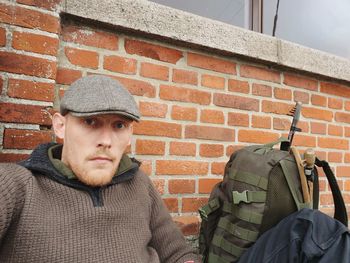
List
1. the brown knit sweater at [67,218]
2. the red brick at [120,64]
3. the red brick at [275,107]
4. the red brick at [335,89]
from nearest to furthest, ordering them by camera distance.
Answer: the brown knit sweater at [67,218] → the red brick at [120,64] → the red brick at [275,107] → the red brick at [335,89]

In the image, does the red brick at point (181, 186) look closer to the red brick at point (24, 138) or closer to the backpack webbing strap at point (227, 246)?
the backpack webbing strap at point (227, 246)

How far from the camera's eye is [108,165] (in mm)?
1230

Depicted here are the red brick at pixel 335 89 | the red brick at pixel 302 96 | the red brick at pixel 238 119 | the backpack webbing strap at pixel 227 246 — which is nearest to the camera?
the backpack webbing strap at pixel 227 246

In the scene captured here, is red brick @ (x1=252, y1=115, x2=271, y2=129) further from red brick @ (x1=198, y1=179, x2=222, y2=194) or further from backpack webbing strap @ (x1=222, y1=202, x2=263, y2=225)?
backpack webbing strap @ (x1=222, y1=202, x2=263, y2=225)

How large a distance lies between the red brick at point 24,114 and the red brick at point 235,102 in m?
0.94

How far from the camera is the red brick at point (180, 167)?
1748 millimetres

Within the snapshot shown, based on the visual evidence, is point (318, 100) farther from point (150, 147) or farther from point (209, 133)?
point (150, 147)

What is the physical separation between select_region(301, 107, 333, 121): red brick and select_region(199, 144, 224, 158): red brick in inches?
27.1

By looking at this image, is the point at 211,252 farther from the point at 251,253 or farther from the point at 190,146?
the point at 190,146

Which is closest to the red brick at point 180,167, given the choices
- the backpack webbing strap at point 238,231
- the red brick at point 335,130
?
the backpack webbing strap at point 238,231

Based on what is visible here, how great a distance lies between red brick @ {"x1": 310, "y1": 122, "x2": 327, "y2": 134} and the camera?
2273mm

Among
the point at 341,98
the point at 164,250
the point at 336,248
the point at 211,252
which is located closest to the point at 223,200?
the point at 211,252

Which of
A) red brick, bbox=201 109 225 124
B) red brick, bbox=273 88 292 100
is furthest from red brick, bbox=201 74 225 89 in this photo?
red brick, bbox=273 88 292 100

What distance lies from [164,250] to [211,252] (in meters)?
0.23
